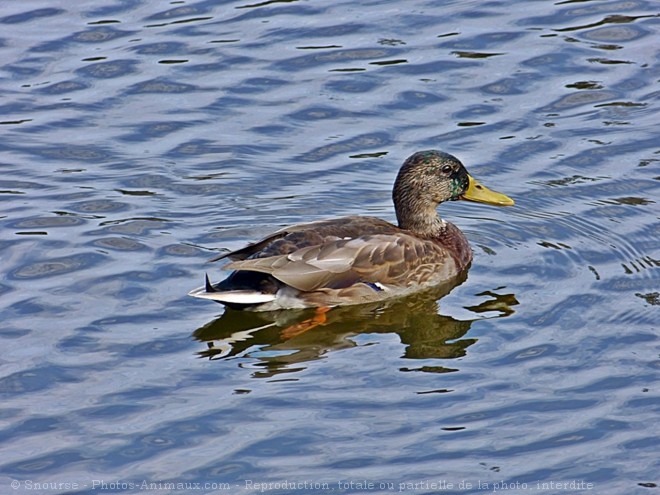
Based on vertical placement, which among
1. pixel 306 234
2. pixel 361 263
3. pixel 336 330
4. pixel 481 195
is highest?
pixel 306 234

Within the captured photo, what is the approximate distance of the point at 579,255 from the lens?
11.0 metres

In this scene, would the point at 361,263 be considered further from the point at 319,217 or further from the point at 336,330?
the point at 319,217

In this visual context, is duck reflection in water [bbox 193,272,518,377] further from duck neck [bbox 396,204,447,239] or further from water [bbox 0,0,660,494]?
duck neck [bbox 396,204,447,239]

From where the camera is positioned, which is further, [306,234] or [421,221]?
[421,221]

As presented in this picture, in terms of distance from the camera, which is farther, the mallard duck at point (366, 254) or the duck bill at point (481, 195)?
the duck bill at point (481, 195)

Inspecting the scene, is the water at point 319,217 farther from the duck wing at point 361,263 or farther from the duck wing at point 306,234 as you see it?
the duck wing at point 306,234

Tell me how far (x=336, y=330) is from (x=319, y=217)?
1779 mm

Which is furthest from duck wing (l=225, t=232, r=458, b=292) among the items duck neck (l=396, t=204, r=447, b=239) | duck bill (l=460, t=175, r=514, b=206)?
duck bill (l=460, t=175, r=514, b=206)

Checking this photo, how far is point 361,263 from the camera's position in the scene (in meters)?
10.8

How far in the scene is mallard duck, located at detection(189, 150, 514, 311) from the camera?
1041 cm

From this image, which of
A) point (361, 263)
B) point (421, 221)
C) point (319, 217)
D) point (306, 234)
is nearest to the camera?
point (306, 234)

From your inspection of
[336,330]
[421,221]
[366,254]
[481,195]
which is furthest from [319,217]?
[336,330]

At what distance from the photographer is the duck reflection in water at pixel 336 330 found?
9.59 metres

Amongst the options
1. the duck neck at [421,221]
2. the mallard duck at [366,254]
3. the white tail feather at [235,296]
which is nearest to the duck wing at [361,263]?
the mallard duck at [366,254]
